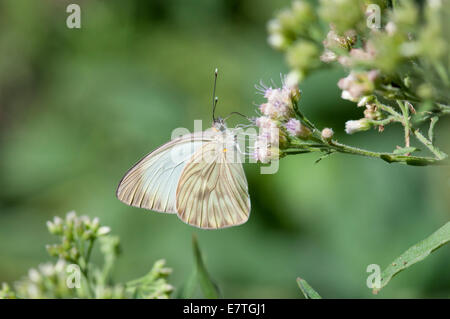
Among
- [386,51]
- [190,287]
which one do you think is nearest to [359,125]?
[386,51]

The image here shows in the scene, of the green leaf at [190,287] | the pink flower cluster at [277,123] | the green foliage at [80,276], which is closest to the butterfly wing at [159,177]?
the green foliage at [80,276]

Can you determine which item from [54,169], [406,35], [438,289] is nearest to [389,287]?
[438,289]

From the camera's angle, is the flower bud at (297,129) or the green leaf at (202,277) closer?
the flower bud at (297,129)

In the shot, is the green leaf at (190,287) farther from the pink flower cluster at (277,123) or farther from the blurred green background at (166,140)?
the blurred green background at (166,140)

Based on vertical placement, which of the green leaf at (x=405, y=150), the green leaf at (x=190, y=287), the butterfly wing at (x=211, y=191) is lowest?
the green leaf at (x=190, y=287)

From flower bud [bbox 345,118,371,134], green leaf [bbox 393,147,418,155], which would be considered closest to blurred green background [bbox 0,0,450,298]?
flower bud [bbox 345,118,371,134]

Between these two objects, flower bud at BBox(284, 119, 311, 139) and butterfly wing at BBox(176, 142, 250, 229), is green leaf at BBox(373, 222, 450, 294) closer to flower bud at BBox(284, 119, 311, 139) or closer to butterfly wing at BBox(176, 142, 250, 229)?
flower bud at BBox(284, 119, 311, 139)

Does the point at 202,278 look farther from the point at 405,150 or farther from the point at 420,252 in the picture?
the point at 405,150
